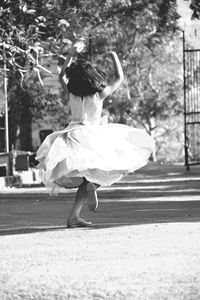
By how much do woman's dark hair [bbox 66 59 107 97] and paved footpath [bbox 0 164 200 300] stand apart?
1.48m

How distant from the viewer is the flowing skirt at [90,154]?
9984 mm

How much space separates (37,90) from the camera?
109 feet

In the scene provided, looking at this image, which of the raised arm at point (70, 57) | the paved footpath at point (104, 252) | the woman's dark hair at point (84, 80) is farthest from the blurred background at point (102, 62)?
the woman's dark hair at point (84, 80)

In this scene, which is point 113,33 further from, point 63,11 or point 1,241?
point 1,241

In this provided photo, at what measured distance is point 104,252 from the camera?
7965mm

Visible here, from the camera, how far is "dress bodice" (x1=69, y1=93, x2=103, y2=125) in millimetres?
10469

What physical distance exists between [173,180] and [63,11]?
4704 millimetres

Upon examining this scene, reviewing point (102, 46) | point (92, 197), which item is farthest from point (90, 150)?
point (102, 46)

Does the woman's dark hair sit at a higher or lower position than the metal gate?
higher

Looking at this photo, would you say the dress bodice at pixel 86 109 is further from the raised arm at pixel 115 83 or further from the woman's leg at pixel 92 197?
the woman's leg at pixel 92 197

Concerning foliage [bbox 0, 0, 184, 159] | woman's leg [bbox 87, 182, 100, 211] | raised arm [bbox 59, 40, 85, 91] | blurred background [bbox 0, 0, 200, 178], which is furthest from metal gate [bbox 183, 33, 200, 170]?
woman's leg [bbox 87, 182, 100, 211]

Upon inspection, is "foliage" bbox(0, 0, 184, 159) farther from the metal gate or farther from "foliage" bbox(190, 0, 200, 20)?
"foliage" bbox(190, 0, 200, 20)

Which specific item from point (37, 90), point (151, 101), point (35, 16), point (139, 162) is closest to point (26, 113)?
point (37, 90)

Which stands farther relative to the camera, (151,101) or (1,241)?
(151,101)
